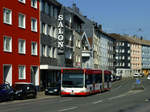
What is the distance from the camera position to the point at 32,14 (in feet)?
151

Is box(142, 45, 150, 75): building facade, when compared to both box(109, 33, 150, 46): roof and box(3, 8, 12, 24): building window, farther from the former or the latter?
box(3, 8, 12, 24): building window

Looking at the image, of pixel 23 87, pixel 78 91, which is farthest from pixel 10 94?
pixel 78 91

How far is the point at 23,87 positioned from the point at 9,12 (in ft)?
34.2

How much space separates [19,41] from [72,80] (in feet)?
33.6

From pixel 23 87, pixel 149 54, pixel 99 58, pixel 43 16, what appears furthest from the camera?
pixel 149 54

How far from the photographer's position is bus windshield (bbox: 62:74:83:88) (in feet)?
117

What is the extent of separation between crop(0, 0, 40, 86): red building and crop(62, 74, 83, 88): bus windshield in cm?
702

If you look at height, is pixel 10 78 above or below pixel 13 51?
below

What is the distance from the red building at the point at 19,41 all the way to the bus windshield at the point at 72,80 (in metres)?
7.02

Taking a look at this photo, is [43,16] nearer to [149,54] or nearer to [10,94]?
[10,94]

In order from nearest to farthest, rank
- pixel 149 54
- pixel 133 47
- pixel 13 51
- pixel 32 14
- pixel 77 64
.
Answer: pixel 13 51 < pixel 32 14 < pixel 77 64 < pixel 133 47 < pixel 149 54

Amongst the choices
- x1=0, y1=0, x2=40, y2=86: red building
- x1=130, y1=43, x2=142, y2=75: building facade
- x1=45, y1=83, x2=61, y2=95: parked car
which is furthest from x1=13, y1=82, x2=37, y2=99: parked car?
x1=130, y1=43, x2=142, y2=75: building facade

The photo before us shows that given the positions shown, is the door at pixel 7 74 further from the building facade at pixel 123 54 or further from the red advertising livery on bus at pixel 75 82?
the building facade at pixel 123 54

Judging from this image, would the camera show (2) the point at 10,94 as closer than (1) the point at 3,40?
Yes
